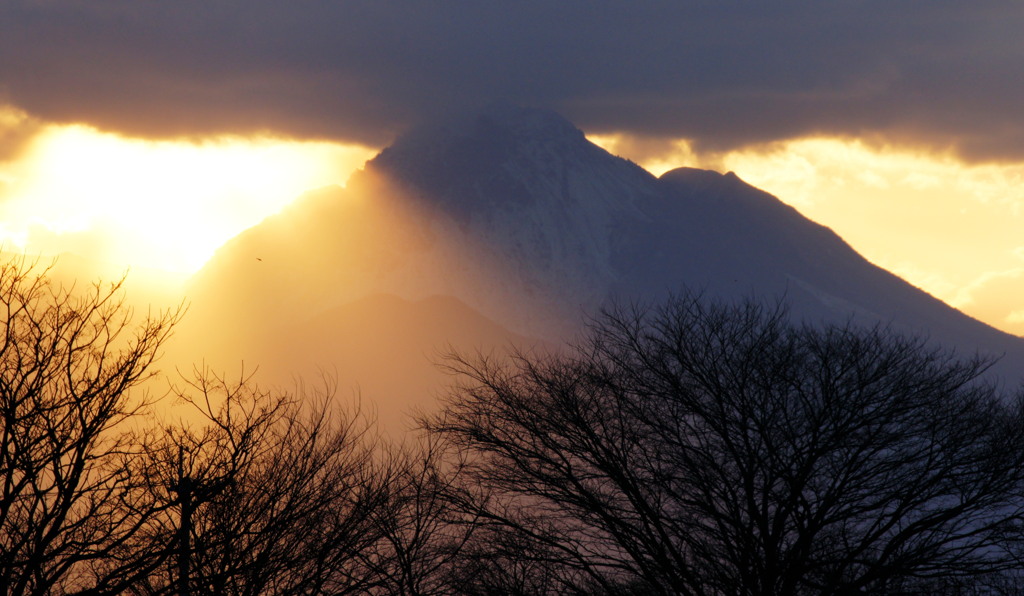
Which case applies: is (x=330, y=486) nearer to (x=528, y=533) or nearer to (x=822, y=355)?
(x=528, y=533)

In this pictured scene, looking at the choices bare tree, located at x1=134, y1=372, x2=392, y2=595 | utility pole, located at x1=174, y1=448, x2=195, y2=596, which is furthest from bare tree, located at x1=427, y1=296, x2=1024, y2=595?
utility pole, located at x1=174, y1=448, x2=195, y2=596

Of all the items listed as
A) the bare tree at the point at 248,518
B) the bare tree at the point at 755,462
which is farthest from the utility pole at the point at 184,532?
the bare tree at the point at 755,462

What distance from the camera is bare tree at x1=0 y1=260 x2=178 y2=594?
11.5 m

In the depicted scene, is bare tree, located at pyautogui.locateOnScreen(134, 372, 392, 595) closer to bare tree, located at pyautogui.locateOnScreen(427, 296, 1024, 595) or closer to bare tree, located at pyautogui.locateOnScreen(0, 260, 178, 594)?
bare tree, located at pyautogui.locateOnScreen(0, 260, 178, 594)

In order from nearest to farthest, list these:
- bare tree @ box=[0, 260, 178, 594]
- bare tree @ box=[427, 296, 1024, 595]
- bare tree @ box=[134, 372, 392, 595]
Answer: bare tree @ box=[0, 260, 178, 594] < bare tree @ box=[134, 372, 392, 595] < bare tree @ box=[427, 296, 1024, 595]

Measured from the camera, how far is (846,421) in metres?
15.2

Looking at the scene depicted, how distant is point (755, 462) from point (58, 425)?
936 centimetres

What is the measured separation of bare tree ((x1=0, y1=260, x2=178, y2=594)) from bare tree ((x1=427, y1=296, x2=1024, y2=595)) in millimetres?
5442

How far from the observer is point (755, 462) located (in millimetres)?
15141

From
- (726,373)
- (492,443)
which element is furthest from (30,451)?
(726,373)

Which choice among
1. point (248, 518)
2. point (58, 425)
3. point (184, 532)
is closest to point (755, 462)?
point (248, 518)

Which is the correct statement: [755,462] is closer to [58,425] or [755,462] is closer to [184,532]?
[184,532]

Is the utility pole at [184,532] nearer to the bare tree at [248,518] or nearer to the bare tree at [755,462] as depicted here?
the bare tree at [248,518]

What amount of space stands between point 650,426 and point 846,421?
2889 mm
